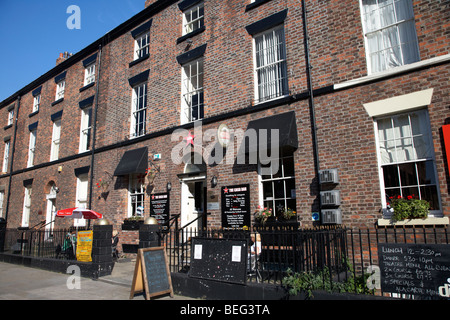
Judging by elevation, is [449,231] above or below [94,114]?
below

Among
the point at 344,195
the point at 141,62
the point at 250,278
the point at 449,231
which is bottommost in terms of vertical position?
the point at 250,278

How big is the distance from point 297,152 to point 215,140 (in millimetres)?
2909

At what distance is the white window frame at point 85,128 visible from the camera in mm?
15833

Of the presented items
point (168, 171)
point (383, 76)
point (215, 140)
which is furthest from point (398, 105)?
point (168, 171)

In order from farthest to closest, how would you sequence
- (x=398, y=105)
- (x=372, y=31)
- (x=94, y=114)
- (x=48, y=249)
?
(x=94, y=114) < (x=48, y=249) < (x=372, y=31) < (x=398, y=105)

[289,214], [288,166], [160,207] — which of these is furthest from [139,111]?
[289,214]

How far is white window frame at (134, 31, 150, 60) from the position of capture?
14.0 meters

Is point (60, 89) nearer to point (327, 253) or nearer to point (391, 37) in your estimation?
point (391, 37)

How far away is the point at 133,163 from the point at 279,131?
247 inches

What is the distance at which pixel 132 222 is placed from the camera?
12461mm

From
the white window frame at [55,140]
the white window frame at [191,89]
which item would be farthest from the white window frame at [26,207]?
the white window frame at [191,89]

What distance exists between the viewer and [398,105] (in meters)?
7.21

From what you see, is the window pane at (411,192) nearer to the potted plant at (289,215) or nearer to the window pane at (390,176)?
the window pane at (390,176)
